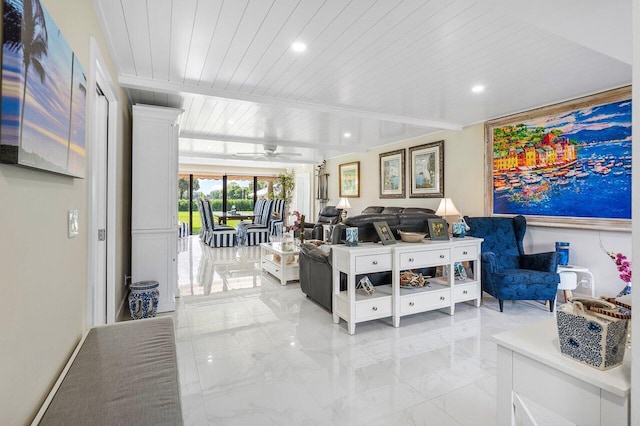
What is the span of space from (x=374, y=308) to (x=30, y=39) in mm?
2915

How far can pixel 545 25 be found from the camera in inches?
76.4

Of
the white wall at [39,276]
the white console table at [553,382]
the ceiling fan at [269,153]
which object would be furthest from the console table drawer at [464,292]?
the ceiling fan at [269,153]

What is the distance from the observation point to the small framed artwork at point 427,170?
552 cm

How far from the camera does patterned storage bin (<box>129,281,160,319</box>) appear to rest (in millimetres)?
3141

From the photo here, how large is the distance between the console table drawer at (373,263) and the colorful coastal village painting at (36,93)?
2.24m

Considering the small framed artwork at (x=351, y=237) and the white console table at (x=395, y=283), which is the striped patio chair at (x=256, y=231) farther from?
the small framed artwork at (x=351, y=237)

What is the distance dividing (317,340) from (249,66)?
8.33 feet

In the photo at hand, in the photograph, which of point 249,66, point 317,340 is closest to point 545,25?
point 249,66

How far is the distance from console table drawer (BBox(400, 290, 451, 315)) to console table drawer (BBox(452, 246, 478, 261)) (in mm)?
408

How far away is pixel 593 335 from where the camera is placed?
881 millimetres

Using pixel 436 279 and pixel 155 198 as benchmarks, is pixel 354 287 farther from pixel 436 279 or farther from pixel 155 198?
pixel 155 198

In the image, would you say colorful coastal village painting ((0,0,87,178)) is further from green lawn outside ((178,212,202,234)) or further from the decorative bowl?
green lawn outside ((178,212,202,234))

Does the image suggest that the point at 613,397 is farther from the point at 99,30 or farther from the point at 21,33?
the point at 99,30

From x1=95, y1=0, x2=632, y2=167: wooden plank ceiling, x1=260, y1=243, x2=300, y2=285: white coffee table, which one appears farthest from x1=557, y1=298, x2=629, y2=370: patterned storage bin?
x1=260, y1=243, x2=300, y2=285: white coffee table
